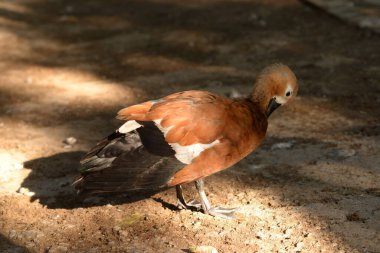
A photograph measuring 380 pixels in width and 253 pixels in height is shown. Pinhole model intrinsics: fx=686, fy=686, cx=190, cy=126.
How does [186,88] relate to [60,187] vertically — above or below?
below

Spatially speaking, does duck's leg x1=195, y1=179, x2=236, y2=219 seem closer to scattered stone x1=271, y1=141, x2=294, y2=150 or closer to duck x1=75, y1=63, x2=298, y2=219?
duck x1=75, y1=63, x2=298, y2=219

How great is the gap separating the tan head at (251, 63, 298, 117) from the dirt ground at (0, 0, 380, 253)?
72 cm

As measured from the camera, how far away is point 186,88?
7.58 meters

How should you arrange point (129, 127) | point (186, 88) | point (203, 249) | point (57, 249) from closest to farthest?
point (203, 249) → point (57, 249) → point (129, 127) → point (186, 88)

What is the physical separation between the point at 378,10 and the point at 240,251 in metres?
6.55

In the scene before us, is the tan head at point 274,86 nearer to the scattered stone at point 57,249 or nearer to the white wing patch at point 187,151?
the white wing patch at point 187,151

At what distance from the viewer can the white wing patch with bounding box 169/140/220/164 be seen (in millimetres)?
4363

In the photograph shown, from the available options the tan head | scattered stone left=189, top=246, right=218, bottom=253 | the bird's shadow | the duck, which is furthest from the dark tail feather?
the tan head

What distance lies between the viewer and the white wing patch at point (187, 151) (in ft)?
14.3

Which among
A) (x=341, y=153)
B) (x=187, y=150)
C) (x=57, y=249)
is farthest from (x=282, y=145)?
(x=57, y=249)

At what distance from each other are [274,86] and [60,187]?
73.3 inches

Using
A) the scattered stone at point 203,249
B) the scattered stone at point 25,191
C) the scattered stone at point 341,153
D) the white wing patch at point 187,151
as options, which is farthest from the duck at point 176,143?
the scattered stone at point 341,153

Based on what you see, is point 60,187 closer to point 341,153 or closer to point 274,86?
point 274,86

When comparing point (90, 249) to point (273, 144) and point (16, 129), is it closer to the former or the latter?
point (273, 144)
